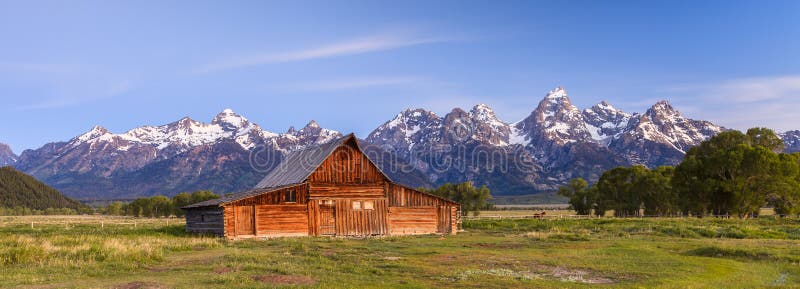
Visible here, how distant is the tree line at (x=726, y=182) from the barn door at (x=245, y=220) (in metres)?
51.6

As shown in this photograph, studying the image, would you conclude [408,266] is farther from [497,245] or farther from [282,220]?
[282,220]

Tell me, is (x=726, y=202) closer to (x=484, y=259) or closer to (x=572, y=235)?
(x=572, y=235)

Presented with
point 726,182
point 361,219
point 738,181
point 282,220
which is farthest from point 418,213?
point 738,181

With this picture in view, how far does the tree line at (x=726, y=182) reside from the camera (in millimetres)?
70625

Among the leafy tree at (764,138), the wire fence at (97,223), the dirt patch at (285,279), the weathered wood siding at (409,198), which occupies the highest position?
the leafy tree at (764,138)

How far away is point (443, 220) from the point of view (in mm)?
53188

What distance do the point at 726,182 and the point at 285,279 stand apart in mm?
64647

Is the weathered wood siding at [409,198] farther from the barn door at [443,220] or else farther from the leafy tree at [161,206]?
the leafy tree at [161,206]

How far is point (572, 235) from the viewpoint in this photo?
4338cm

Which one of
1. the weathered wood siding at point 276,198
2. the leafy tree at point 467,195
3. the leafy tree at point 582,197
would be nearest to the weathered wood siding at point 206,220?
the weathered wood siding at point 276,198

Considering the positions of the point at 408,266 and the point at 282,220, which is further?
the point at 282,220

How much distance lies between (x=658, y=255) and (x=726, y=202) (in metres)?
50.6

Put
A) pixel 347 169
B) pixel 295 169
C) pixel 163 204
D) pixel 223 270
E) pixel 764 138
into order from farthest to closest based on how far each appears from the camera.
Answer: pixel 163 204 → pixel 764 138 → pixel 295 169 → pixel 347 169 → pixel 223 270

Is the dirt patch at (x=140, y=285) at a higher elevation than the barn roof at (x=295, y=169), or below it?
below
